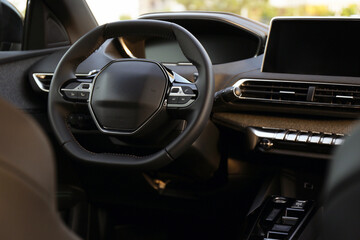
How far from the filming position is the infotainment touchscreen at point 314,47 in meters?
2.18

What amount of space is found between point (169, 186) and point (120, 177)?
0.22 m

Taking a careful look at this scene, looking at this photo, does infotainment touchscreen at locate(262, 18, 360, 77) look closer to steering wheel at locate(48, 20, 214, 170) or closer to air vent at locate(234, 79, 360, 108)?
air vent at locate(234, 79, 360, 108)

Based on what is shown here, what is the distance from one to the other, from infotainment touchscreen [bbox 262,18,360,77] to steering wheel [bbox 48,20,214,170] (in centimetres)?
50

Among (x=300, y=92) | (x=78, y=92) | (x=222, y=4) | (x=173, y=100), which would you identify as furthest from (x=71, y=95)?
(x=222, y=4)

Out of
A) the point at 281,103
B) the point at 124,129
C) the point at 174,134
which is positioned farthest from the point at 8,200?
the point at 281,103

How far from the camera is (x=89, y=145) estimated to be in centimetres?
236

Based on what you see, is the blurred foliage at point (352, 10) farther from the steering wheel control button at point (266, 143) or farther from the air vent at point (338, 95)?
the steering wheel control button at point (266, 143)

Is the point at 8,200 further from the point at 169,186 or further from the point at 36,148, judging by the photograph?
the point at 169,186

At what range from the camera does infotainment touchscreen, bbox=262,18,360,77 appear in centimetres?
218

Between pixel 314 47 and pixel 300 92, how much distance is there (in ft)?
0.60

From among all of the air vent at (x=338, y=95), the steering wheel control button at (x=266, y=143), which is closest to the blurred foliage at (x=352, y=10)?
the air vent at (x=338, y=95)

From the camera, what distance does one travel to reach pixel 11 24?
2730mm

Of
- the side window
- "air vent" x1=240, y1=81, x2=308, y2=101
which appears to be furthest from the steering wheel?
the side window

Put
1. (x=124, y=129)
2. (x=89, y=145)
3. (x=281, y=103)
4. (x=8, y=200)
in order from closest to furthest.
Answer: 1. (x=8, y=200)
2. (x=124, y=129)
3. (x=281, y=103)
4. (x=89, y=145)
